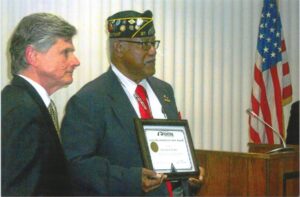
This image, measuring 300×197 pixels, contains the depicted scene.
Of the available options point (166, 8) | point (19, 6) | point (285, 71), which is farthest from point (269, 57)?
point (19, 6)

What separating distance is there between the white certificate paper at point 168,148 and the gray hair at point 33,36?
539 mm

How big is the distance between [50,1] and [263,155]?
2.01 meters

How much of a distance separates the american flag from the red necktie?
2.53 m

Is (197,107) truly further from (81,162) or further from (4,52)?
(81,162)

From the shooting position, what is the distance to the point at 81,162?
2.10 meters

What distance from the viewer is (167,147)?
222 cm

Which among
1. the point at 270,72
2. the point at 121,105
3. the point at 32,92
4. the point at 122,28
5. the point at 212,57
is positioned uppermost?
the point at 122,28

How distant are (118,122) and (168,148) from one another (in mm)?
237

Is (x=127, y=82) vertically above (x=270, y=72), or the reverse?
(x=127, y=82)

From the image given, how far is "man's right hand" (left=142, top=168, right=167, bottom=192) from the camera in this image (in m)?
2.06

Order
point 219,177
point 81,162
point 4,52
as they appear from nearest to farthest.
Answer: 1. point 81,162
2. point 219,177
3. point 4,52

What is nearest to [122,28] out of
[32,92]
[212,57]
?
[32,92]

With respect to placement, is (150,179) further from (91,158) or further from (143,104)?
(143,104)

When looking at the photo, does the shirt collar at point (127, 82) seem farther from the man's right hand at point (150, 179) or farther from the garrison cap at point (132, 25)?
the man's right hand at point (150, 179)
